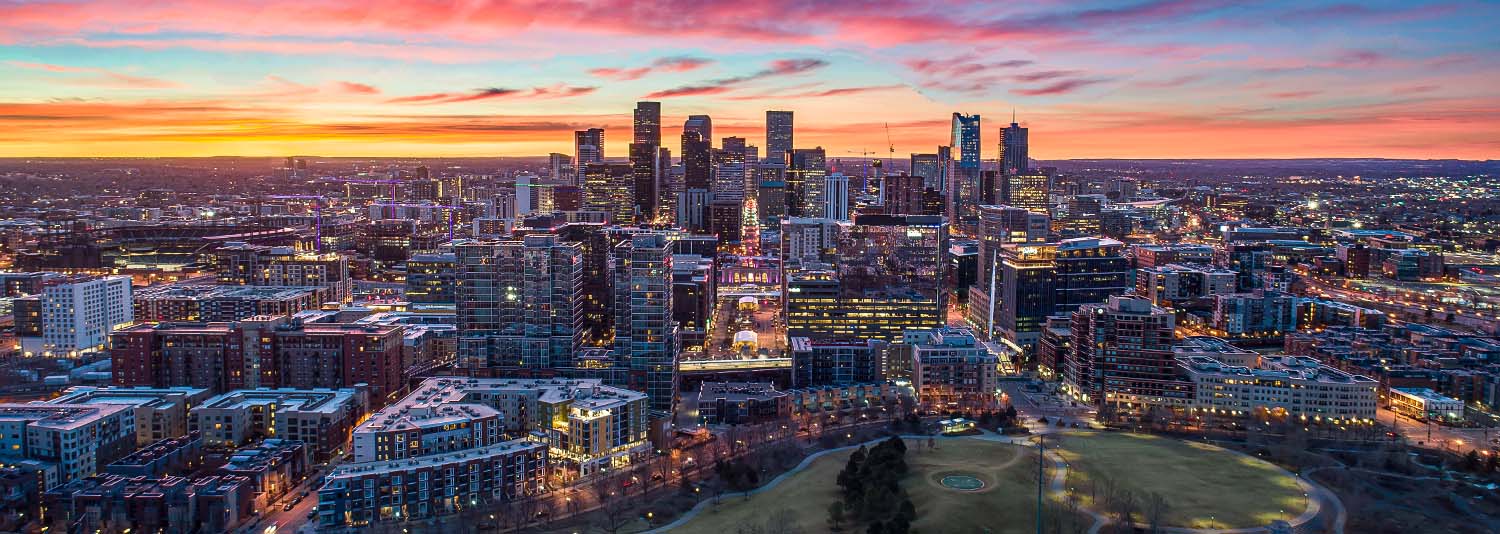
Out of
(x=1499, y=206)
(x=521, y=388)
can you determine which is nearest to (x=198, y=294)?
(x=521, y=388)

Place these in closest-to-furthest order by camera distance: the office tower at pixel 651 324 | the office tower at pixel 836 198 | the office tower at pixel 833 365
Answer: the office tower at pixel 651 324 → the office tower at pixel 833 365 → the office tower at pixel 836 198

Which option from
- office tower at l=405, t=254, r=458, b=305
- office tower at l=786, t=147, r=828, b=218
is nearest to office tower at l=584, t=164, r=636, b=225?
office tower at l=786, t=147, r=828, b=218

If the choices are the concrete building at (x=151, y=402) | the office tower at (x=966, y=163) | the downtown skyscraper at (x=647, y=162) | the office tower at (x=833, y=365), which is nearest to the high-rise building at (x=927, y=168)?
the office tower at (x=966, y=163)

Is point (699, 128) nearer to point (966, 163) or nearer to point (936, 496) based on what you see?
point (966, 163)

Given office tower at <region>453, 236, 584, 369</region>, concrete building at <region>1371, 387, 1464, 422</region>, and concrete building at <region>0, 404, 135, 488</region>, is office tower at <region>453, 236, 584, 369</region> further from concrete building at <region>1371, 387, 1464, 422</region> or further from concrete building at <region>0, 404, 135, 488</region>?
concrete building at <region>1371, 387, 1464, 422</region>

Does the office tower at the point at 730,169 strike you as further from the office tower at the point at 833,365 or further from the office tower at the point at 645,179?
the office tower at the point at 833,365

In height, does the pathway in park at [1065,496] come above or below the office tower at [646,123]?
below

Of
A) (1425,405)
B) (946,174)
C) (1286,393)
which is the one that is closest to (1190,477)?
(1286,393)
